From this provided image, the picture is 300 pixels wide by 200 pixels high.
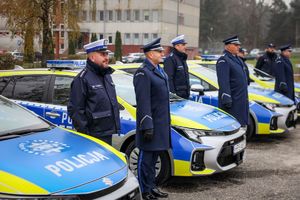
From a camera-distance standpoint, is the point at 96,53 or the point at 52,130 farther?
the point at 96,53

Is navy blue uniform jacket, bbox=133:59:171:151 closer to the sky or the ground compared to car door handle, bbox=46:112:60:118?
closer to the sky

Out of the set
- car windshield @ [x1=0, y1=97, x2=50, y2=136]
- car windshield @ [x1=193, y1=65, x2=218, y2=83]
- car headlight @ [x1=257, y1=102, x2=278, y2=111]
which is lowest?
car headlight @ [x1=257, y1=102, x2=278, y2=111]

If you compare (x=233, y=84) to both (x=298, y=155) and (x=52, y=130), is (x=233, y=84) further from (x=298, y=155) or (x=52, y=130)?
(x=52, y=130)

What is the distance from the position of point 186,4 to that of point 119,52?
30302mm

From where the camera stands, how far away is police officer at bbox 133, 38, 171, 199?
4781 millimetres

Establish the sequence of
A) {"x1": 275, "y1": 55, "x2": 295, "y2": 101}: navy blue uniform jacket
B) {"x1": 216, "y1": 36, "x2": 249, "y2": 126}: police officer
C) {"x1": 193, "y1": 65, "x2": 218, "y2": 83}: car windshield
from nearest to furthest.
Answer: {"x1": 216, "y1": 36, "x2": 249, "y2": 126}: police officer
{"x1": 193, "y1": 65, "x2": 218, "y2": 83}: car windshield
{"x1": 275, "y1": 55, "x2": 295, "y2": 101}: navy blue uniform jacket

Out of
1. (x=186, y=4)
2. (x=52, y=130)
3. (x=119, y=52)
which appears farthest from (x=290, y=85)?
(x=186, y=4)

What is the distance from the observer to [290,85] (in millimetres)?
9914

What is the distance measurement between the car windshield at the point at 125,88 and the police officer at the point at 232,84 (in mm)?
777

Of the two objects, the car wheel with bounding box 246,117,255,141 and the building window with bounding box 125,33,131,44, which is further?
the building window with bounding box 125,33,131,44

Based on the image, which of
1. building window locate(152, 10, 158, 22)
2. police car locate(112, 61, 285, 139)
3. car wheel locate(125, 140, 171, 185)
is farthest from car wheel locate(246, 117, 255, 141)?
building window locate(152, 10, 158, 22)

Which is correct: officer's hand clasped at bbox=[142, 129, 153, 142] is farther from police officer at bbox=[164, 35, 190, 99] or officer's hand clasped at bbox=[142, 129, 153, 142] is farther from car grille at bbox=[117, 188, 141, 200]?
police officer at bbox=[164, 35, 190, 99]

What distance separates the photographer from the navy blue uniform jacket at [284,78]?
9.69m

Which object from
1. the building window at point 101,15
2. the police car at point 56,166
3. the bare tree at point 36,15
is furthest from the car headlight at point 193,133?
the building window at point 101,15
